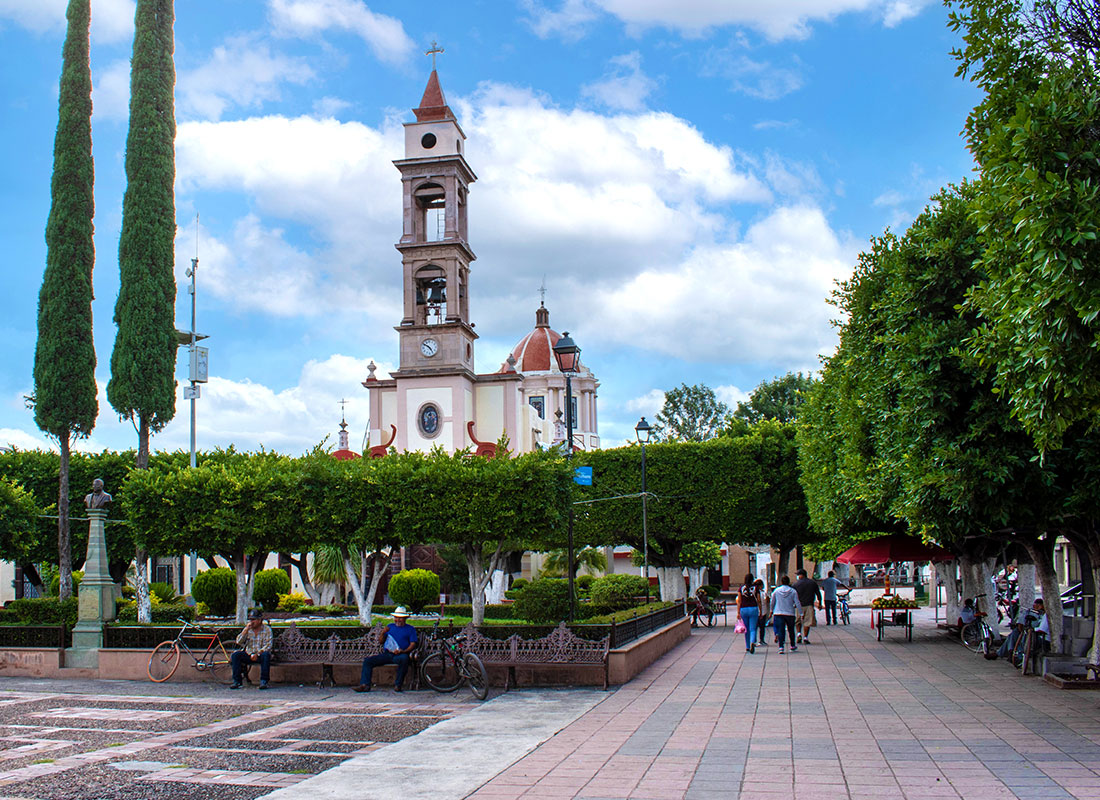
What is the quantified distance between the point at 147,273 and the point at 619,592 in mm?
16139

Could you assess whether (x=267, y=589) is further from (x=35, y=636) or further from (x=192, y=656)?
(x=192, y=656)

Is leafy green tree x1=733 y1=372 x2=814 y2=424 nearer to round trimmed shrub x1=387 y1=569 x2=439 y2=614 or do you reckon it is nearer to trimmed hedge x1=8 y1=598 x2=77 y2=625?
round trimmed shrub x1=387 y1=569 x2=439 y2=614

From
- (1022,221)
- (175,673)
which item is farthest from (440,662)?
(1022,221)

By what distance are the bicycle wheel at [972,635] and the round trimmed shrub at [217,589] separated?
23714 millimetres

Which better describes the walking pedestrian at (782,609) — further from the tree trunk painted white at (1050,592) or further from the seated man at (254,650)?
the seated man at (254,650)

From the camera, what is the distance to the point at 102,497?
17.7m

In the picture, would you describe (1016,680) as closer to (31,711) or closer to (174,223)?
(31,711)

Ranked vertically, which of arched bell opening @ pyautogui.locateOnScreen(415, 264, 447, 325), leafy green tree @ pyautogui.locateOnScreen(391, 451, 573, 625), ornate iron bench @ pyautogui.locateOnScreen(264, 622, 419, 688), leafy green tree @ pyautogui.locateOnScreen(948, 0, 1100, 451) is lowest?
ornate iron bench @ pyautogui.locateOnScreen(264, 622, 419, 688)

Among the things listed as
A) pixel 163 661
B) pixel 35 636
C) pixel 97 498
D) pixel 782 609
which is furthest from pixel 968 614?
pixel 35 636

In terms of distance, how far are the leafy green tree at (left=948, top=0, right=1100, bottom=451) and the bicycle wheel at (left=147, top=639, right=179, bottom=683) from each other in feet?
42.8

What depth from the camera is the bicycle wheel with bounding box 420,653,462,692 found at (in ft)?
47.0

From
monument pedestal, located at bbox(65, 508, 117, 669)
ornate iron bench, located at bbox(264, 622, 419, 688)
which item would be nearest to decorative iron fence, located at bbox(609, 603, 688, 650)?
ornate iron bench, located at bbox(264, 622, 419, 688)

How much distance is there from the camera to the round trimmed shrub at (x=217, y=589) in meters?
34.0

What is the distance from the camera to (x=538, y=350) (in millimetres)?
81125
